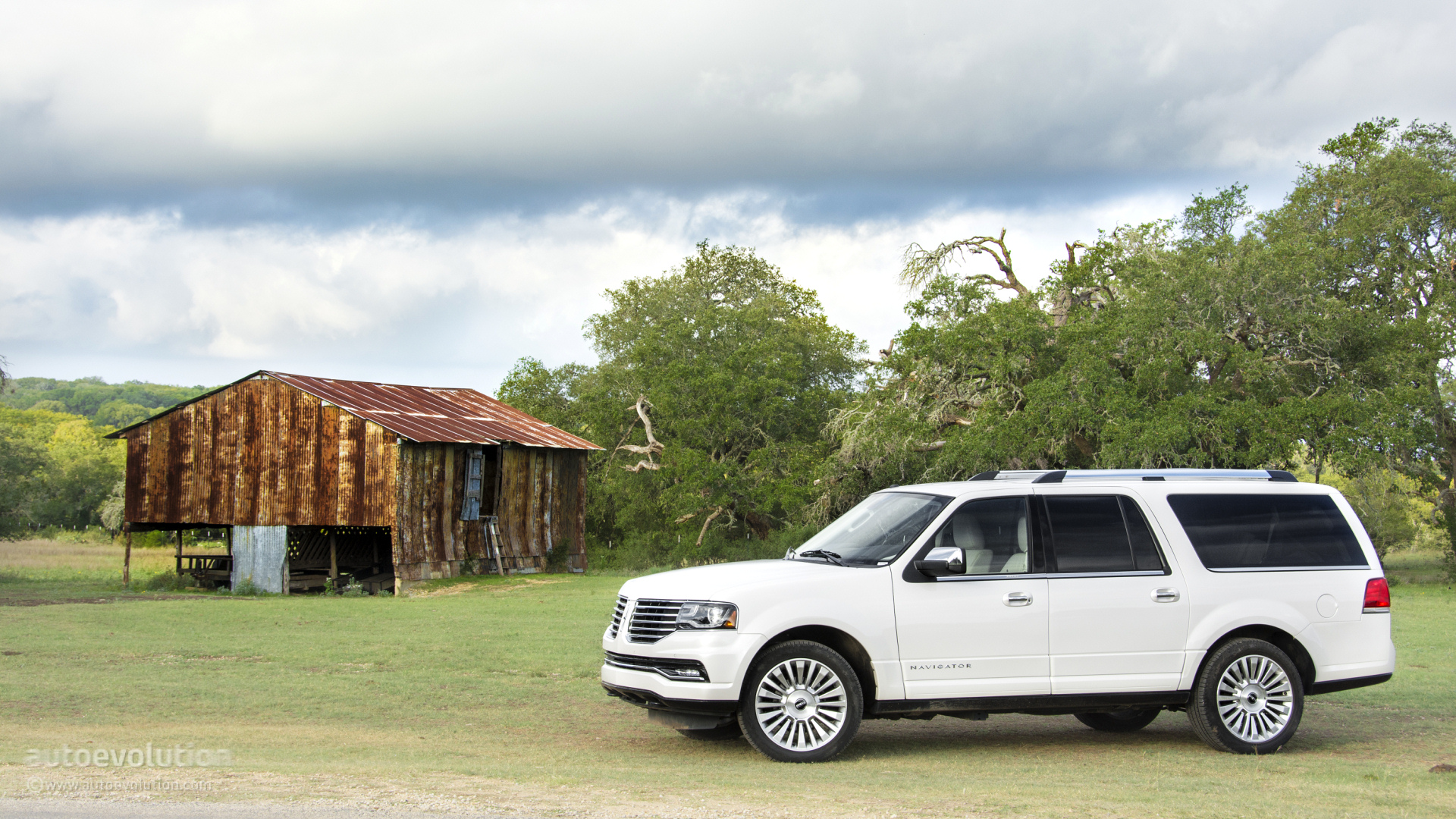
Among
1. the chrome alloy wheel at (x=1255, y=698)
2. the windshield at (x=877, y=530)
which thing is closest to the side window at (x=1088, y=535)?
the windshield at (x=877, y=530)

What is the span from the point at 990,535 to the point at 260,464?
28.1 m

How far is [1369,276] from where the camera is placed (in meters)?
33.4

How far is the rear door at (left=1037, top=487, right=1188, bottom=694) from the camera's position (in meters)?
8.31

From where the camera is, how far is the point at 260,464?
32.2m

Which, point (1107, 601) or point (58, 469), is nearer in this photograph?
point (1107, 601)

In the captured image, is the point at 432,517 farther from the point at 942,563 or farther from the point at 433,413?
the point at 942,563

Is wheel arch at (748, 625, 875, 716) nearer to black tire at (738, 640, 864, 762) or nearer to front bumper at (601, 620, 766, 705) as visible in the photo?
black tire at (738, 640, 864, 762)

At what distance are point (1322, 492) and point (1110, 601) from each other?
209 cm

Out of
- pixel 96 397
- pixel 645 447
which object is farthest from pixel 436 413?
pixel 96 397

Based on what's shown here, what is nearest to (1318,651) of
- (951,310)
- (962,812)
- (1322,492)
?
(1322,492)

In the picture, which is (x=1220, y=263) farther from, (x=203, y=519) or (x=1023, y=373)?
(x=203, y=519)

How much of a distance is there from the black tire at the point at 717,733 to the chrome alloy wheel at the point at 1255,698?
3.67 metres

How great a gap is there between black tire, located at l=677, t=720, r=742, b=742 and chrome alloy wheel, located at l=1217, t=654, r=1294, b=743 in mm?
3671

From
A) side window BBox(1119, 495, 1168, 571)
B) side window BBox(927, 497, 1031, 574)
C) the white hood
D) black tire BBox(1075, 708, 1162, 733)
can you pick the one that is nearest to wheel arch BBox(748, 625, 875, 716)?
the white hood
